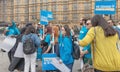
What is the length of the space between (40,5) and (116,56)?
4195cm

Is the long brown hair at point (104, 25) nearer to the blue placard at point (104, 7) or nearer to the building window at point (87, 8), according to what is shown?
the blue placard at point (104, 7)

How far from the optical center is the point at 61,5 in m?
42.3

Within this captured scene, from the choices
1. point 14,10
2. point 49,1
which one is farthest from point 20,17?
point 49,1

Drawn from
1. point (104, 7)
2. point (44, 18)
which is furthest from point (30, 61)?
point (44, 18)

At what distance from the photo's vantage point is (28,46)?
7.11 metres

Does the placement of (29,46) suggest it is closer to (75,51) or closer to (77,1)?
(75,51)

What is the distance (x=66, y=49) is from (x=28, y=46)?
1.12 metres

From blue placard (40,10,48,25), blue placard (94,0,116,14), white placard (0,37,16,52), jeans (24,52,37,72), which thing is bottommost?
jeans (24,52,37,72)

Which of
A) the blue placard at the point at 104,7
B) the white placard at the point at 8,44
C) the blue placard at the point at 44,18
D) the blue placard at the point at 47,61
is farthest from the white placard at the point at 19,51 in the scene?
the blue placard at the point at 44,18

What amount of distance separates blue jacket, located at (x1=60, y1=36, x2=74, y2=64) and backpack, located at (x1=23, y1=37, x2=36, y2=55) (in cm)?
94

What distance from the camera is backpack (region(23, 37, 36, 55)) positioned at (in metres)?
7.08

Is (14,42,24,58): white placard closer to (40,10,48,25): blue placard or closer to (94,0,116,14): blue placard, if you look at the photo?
(94,0,116,14): blue placard

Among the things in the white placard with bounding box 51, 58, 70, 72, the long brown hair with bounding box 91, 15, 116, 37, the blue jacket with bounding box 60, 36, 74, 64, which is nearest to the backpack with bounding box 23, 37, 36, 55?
the white placard with bounding box 51, 58, 70, 72

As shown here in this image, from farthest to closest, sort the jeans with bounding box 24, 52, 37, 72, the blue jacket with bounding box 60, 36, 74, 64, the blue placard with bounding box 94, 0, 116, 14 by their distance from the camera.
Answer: the blue placard with bounding box 94, 0, 116, 14 → the jeans with bounding box 24, 52, 37, 72 → the blue jacket with bounding box 60, 36, 74, 64
